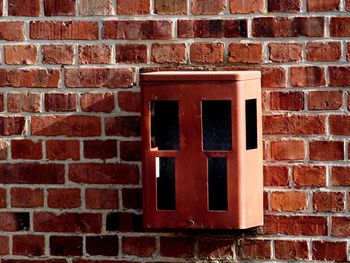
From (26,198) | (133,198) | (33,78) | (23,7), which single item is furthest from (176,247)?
(23,7)

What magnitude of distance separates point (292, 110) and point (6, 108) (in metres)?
1.05

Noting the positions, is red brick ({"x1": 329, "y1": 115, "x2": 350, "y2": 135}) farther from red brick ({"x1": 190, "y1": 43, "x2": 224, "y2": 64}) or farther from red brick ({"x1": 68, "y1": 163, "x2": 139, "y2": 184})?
→ red brick ({"x1": 68, "y1": 163, "x2": 139, "y2": 184})

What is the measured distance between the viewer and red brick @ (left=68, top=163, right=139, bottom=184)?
10.7ft

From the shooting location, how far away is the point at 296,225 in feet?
10.5

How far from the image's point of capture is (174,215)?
3074 mm

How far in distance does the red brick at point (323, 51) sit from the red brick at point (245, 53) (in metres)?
0.17

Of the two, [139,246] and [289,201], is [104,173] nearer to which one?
[139,246]

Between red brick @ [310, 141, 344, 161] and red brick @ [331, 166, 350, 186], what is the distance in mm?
37

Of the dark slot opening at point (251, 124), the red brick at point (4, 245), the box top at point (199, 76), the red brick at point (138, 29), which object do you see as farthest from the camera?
the red brick at point (4, 245)

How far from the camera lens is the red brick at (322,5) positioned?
3.15 metres

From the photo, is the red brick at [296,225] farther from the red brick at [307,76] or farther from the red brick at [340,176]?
the red brick at [307,76]

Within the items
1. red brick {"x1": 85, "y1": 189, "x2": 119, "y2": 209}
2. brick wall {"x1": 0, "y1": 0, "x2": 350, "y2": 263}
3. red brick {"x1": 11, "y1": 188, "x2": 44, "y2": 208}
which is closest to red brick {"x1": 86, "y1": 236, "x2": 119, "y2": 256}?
brick wall {"x1": 0, "y1": 0, "x2": 350, "y2": 263}

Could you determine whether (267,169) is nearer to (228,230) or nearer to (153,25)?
(228,230)

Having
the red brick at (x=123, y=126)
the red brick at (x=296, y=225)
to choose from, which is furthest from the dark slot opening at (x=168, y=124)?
the red brick at (x=296, y=225)
